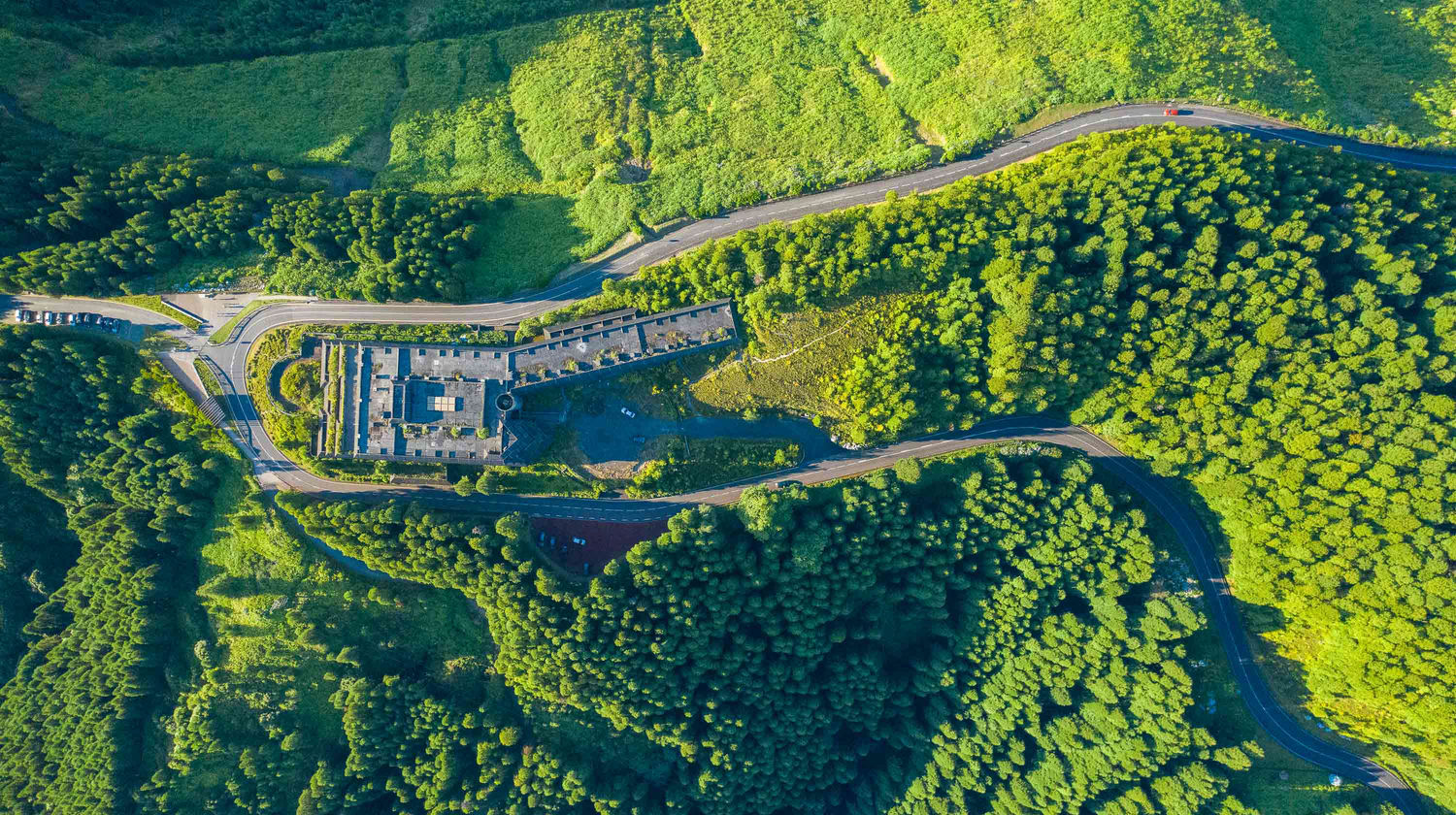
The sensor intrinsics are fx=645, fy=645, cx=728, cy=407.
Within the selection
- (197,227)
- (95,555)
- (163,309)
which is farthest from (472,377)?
(95,555)

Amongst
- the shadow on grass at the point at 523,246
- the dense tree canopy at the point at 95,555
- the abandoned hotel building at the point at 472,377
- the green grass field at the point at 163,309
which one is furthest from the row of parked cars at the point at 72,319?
the shadow on grass at the point at 523,246

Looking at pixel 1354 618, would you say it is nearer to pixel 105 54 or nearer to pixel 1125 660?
pixel 1125 660

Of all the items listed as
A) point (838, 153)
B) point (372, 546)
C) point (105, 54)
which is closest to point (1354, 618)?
point (838, 153)

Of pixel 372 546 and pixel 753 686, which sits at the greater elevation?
pixel 372 546

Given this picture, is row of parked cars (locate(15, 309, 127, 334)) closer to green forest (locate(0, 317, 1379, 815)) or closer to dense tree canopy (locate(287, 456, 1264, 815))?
green forest (locate(0, 317, 1379, 815))

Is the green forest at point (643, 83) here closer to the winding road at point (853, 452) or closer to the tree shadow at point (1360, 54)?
the tree shadow at point (1360, 54)

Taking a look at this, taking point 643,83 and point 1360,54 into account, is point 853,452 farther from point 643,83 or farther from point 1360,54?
point 1360,54
